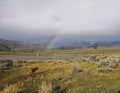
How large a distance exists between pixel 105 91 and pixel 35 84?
7505mm

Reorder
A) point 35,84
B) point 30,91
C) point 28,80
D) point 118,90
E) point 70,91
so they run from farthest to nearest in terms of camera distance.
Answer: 1. point 28,80
2. point 35,84
3. point 30,91
4. point 70,91
5. point 118,90

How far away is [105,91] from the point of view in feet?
66.7

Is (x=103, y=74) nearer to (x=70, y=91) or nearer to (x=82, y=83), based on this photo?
(x=82, y=83)

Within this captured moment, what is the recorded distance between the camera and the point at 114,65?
2967cm

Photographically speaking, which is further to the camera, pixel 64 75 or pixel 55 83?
pixel 64 75

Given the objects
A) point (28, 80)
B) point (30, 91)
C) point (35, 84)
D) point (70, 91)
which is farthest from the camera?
point (28, 80)

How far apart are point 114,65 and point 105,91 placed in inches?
383

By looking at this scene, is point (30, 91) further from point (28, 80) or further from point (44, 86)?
point (28, 80)

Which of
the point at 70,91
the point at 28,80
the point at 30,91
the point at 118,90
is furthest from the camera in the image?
the point at 28,80

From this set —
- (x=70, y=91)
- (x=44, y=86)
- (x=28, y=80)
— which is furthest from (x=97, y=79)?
(x=28, y=80)

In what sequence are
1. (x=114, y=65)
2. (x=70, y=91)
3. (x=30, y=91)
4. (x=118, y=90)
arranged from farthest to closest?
(x=114, y=65) < (x=30, y=91) < (x=70, y=91) < (x=118, y=90)

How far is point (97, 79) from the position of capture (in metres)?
24.0

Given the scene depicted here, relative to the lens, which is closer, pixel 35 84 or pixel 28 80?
pixel 35 84

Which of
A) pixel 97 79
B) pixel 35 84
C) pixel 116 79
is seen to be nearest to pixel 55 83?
pixel 35 84
